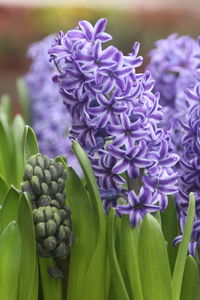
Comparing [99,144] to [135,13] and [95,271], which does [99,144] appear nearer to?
[95,271]

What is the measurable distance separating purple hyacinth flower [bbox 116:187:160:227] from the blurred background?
8.18ft

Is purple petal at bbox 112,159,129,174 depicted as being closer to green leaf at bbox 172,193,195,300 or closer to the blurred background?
green leaf at bbox 172,193,195,300

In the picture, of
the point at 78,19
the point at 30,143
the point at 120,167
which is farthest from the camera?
the point at 78,19

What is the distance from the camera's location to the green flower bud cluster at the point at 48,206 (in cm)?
63

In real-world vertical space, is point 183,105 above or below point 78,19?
below

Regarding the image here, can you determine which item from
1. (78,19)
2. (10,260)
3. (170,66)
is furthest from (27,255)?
(78,19)

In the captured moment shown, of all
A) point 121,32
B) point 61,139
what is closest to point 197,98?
point 61,139

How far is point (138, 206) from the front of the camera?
645mm

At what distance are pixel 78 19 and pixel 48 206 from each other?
278 centimetres

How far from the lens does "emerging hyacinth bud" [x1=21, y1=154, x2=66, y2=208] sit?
2.10ft

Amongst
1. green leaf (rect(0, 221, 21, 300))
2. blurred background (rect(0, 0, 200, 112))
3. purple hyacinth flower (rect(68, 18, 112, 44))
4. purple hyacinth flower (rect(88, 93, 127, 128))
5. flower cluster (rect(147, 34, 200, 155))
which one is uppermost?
blurred background (rect(0, 0, 200, 112))

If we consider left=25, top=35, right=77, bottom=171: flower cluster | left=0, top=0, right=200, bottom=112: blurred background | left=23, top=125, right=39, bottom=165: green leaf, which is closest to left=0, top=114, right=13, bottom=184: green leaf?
left=23, top=125, right=39, bottom=165: green leaf

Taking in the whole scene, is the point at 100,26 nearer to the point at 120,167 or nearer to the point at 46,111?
the point at 120,167

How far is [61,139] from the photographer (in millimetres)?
1388
